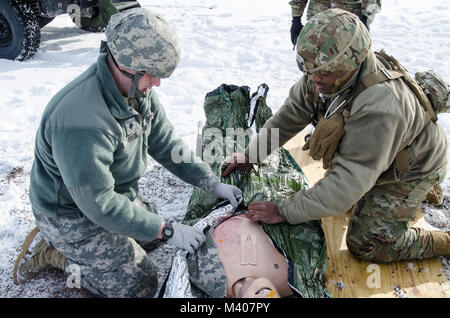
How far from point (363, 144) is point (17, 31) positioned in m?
5.11

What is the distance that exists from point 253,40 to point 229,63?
1.03 m

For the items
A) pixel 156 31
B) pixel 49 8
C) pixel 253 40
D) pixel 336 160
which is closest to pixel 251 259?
pixel 336 160

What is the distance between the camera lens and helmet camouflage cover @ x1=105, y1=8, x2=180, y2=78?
1840mm

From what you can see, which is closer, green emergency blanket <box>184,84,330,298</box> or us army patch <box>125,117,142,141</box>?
us army patch <box>125,117,142,141</box>

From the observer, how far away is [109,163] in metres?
1.97

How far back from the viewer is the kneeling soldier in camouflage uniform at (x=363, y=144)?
201 cm

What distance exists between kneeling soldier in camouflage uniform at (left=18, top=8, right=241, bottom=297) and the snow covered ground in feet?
1.09

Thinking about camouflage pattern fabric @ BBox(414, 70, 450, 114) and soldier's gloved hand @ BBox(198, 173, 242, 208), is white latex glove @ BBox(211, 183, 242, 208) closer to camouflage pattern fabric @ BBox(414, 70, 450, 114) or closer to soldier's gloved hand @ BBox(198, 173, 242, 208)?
soldier's gloved hand @ BBox(198, 173, 242, 208)

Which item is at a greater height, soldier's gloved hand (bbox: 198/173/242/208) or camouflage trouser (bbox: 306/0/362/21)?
camouflage trouser (bbox: 306/0/362/21)

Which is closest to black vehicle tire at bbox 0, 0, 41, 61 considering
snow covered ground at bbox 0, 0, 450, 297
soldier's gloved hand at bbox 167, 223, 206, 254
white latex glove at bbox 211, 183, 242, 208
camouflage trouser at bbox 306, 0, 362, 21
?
snow covered ground at bbox 0, 0, 450, 297

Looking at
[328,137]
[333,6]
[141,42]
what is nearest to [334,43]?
[328,137]

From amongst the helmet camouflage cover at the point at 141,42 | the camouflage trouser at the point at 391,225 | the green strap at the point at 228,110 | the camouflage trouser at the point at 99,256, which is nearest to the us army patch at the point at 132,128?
the helmet camouflage cover at the point at 141,42

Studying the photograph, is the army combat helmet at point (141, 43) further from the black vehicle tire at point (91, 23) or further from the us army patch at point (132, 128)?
the black vehicle tire at point (91, 23)

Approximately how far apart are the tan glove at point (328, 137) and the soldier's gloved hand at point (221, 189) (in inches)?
23.9
